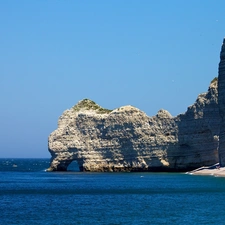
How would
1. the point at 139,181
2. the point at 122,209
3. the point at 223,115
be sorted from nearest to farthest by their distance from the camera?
the point at 122,209 < the point at 139,181 < the point at 223,115

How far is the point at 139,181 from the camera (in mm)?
70250

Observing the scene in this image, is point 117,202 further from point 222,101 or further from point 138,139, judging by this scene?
point 138,139

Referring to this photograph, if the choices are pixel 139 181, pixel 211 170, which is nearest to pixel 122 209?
pixel 139 181

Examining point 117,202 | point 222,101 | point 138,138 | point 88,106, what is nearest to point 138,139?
point 138,138

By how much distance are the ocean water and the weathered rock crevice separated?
17.2m

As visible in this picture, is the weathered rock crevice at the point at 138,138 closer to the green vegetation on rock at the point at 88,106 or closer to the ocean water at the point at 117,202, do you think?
the green vegetation on rock at the point at 88,106

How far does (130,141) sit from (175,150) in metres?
6.27

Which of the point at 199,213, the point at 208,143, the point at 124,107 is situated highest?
the point at 124,107

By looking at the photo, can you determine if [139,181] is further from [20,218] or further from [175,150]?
[20,218]

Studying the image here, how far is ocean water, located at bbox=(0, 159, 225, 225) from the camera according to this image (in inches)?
1517

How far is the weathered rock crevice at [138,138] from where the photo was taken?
281 ft

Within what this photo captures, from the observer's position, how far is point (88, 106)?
10038cm

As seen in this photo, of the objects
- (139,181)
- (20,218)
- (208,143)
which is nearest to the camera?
(20,218)

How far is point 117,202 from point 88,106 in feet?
174
